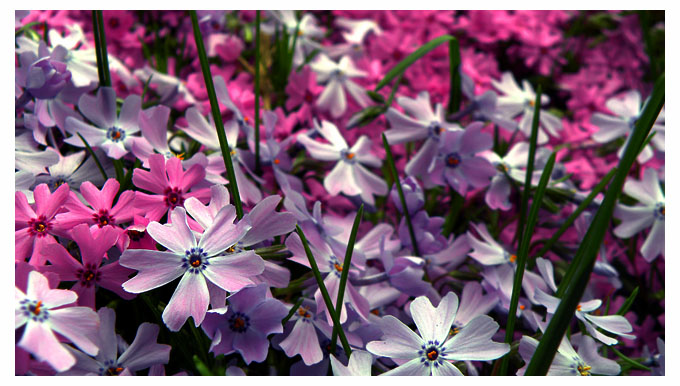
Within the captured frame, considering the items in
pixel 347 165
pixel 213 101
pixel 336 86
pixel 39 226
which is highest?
pixel 336 86

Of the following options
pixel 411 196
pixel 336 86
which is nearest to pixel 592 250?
pixel 411 196

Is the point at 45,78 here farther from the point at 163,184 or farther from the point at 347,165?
the point at 347,165

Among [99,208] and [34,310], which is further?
[99,208]

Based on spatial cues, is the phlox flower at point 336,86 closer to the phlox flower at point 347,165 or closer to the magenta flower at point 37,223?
the phlox flower at point 347,165

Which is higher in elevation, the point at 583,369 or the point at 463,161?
the point at 463,161

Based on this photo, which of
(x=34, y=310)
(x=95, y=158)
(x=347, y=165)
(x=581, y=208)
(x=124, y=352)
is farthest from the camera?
(x=347, y=165)

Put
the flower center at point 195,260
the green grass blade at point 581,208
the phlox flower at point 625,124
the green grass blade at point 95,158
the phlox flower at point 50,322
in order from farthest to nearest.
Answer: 1. the phlox flower at point 625,124
2. the green grass blade at point 581,208
3. the green grass blade at point 95,158
4. the flower center at point 195,260
5. the phlox flower at point 50,322

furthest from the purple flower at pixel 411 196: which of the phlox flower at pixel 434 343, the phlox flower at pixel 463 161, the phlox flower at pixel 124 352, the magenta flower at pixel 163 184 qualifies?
the phlox flower at pixel 124 352
